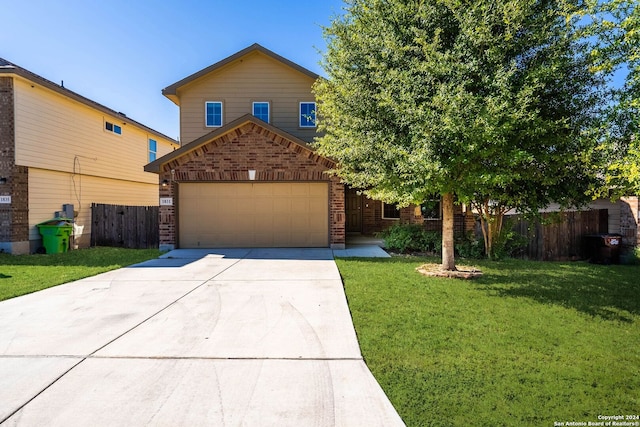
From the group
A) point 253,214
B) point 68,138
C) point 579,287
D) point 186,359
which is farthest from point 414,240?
point 68,138

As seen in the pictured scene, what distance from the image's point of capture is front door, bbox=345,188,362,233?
1716 centimetres

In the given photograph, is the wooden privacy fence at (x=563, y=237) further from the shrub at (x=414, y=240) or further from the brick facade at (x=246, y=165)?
the brick facade at (x=246, y=165)

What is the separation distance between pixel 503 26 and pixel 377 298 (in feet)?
17.8

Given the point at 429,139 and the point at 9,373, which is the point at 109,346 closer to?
the point at 9,373

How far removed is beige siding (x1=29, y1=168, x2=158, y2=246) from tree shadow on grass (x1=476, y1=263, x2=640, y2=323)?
46.1ft

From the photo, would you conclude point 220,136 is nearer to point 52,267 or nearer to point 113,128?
point 52,267

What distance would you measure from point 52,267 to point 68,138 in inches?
267

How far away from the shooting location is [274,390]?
3176 mm

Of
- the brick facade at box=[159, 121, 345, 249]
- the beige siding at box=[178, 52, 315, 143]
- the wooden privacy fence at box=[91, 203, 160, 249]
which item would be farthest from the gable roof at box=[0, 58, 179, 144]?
the brick facade at box=[159, 121, 345, 249]

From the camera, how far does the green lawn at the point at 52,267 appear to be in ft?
23.1

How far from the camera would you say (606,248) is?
33.9 ft

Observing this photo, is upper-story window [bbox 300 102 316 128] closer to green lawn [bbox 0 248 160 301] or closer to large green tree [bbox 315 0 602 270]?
large green tree [bbox 315 0 602 270]

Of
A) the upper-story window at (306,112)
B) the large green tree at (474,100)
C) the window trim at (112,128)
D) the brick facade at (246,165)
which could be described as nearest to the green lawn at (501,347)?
the large green tree at (474,100)

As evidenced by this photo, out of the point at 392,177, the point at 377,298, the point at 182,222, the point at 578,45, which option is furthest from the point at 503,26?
the point at 182,222
